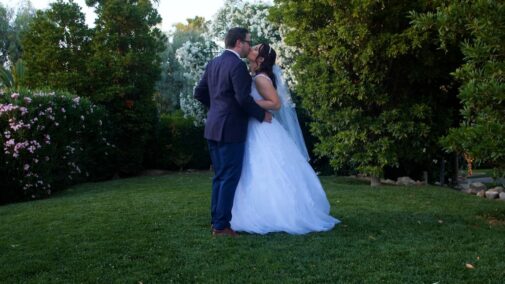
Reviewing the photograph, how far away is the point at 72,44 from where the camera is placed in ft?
49.4

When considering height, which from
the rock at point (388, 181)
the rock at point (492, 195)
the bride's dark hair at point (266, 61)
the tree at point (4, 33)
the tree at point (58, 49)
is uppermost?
the tree at point (4, 33)

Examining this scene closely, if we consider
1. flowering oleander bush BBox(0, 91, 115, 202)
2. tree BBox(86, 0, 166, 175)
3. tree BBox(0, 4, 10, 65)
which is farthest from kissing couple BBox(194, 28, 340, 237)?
tree BBox(0, 4, 10, 65)

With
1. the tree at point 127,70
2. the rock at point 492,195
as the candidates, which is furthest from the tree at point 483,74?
the tree at point 127,70

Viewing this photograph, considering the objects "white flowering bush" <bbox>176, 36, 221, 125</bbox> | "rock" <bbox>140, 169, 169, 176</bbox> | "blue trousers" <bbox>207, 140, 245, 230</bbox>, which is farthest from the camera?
"white flowering bush" <bbox>176, 36, 221, 125</bbox>

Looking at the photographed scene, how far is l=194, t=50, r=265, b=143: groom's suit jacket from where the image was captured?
5.41 m

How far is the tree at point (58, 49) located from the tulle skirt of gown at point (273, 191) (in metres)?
9.83

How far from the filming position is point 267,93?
5848mm

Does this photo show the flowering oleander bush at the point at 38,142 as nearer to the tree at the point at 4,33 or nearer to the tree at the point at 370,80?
the tree at the point at 370,80

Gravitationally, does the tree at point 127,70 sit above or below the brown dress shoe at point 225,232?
above

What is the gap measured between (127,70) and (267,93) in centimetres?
1011

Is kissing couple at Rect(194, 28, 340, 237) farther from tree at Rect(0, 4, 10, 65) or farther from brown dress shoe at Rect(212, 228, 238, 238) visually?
tree at Rect(0, 4, 10, 65)

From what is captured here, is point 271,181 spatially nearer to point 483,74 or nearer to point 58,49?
point 483,74

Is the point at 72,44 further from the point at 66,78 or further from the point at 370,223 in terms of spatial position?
the point at 370,223

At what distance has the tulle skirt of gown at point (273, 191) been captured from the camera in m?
5.66
